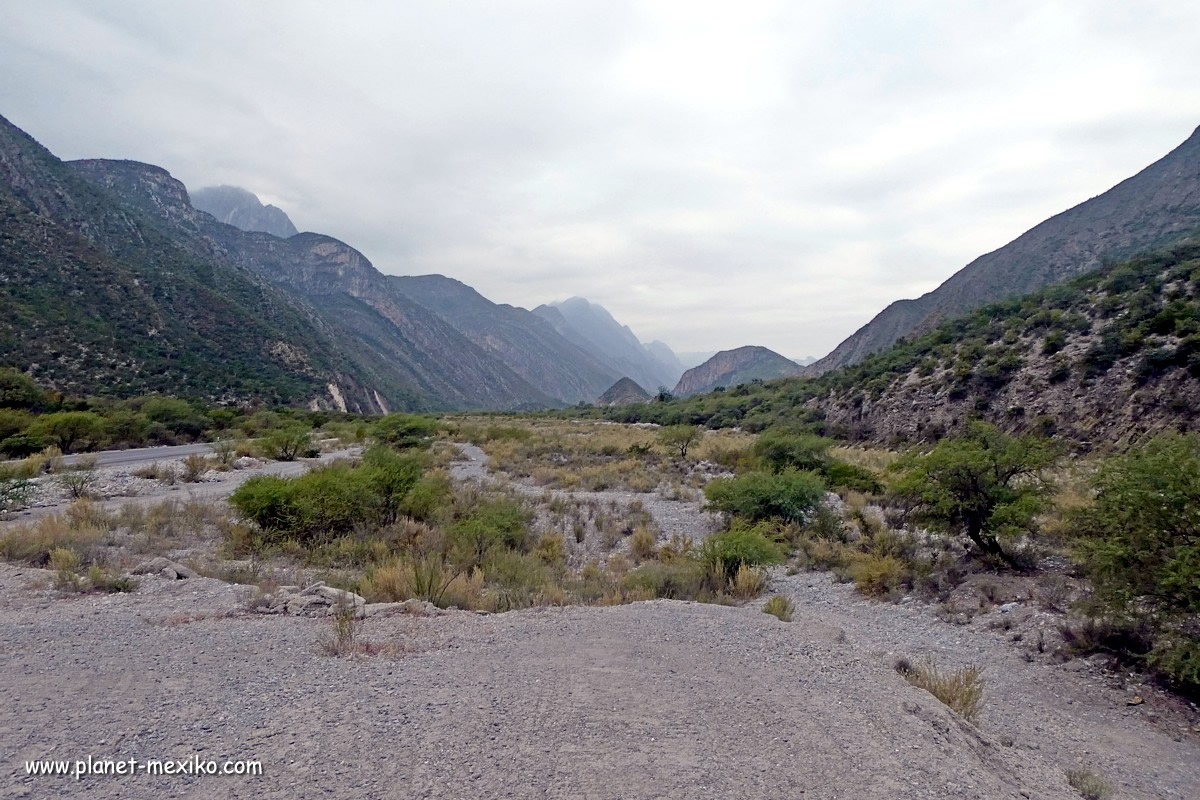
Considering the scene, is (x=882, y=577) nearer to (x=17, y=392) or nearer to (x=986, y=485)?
(x=986, y=485)

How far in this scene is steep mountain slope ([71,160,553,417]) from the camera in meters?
99.2

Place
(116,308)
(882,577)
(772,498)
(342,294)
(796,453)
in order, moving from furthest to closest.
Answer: (342,294)
(116,308)
(796,453)
(772,498)
(882,577)

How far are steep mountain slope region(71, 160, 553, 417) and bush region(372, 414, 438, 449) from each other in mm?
68941

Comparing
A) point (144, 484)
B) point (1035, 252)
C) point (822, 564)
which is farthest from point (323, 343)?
point (1035, 252)

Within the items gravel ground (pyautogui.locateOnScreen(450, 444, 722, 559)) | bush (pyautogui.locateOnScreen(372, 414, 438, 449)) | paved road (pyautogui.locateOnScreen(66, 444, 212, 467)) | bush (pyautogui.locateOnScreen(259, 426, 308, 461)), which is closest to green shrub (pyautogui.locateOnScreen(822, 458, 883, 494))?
gravel ground (pyautogui.locateOnScreen(450, 444, 722, 559))

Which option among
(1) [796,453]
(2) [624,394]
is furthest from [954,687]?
(2) [624,394]

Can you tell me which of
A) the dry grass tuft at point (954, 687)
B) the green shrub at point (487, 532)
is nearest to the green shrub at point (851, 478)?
the green shrub at point (487, 532)

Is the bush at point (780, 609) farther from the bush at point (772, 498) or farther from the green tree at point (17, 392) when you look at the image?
the green tree at point (17, 392)

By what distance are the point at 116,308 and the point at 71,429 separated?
31318mm

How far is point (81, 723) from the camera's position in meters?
4.00

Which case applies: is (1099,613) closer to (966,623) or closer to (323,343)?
(966,623)

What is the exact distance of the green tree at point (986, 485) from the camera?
10188 millimetres

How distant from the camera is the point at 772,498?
14.6 meters

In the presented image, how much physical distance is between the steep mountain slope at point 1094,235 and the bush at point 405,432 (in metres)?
64.4
